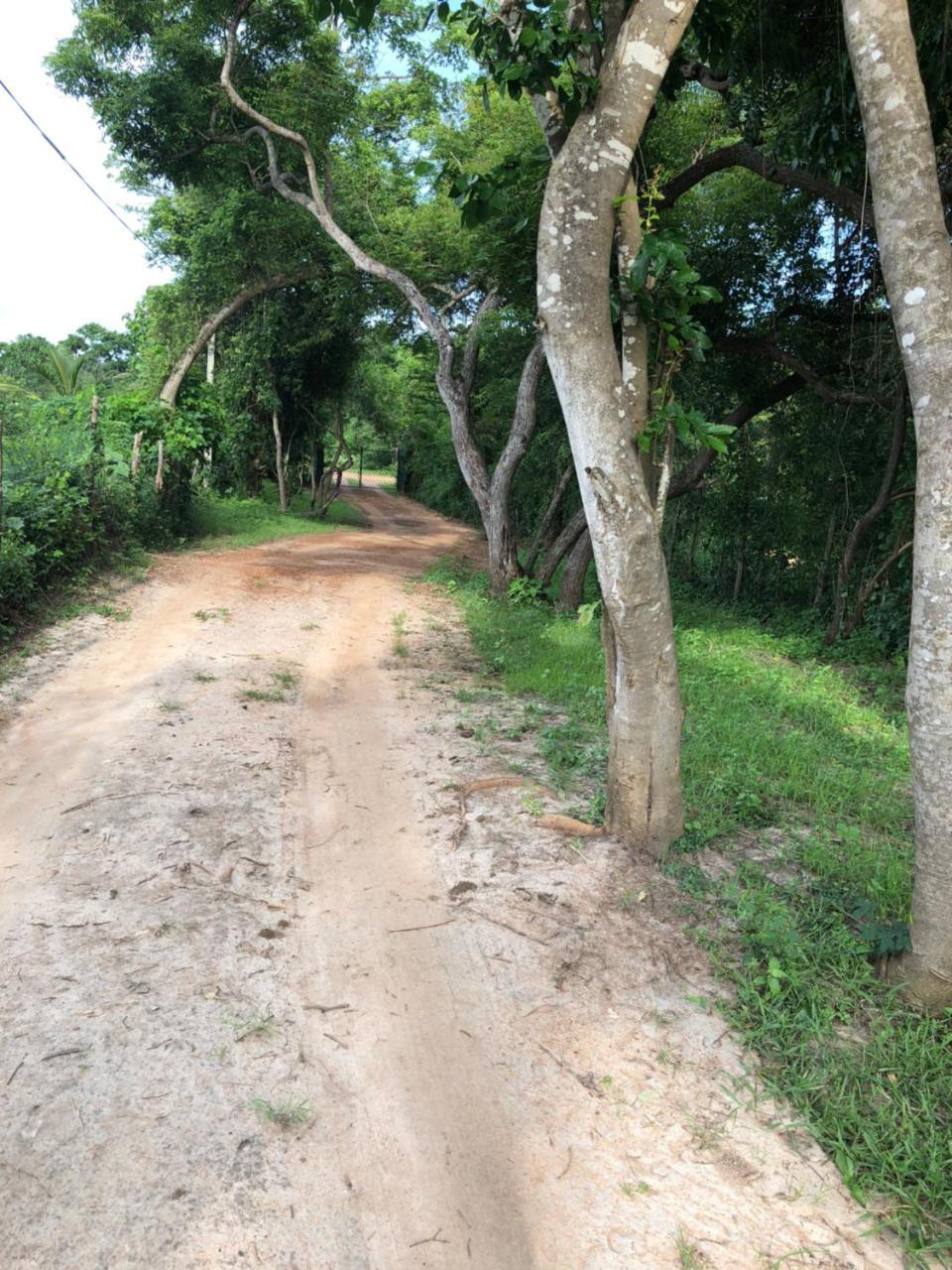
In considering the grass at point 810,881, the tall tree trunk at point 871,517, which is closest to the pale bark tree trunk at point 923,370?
the grass at point 810,881

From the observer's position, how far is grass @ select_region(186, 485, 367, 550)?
617 inches

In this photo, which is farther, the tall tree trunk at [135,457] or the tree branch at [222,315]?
the tree branch at [222,315]

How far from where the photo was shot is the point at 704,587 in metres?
14.9

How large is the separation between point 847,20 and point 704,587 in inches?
478

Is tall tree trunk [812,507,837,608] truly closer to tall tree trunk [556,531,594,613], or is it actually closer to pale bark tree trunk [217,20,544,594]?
tall tree trunk [556,531,594,613]

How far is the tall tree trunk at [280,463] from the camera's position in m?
21.4

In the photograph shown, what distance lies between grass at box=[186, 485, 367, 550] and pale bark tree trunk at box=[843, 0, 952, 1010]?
13.1 meters

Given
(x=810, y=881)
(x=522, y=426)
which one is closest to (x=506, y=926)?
(x=810, y=881)

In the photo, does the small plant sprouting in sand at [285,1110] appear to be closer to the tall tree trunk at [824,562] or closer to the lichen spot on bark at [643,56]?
the lichen spot on bark at [643,56]

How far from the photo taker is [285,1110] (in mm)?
2633

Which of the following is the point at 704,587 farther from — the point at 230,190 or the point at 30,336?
the point at 30,336

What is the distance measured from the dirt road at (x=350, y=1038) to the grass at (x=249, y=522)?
1052 cm

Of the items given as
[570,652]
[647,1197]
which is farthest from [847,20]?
[570,652]

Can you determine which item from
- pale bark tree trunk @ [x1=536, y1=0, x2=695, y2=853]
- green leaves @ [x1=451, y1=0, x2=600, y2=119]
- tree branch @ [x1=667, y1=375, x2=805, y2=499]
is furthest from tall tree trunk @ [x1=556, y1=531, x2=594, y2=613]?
green leaves @ [x1=451, y1=0, x2=600, y2=119]
